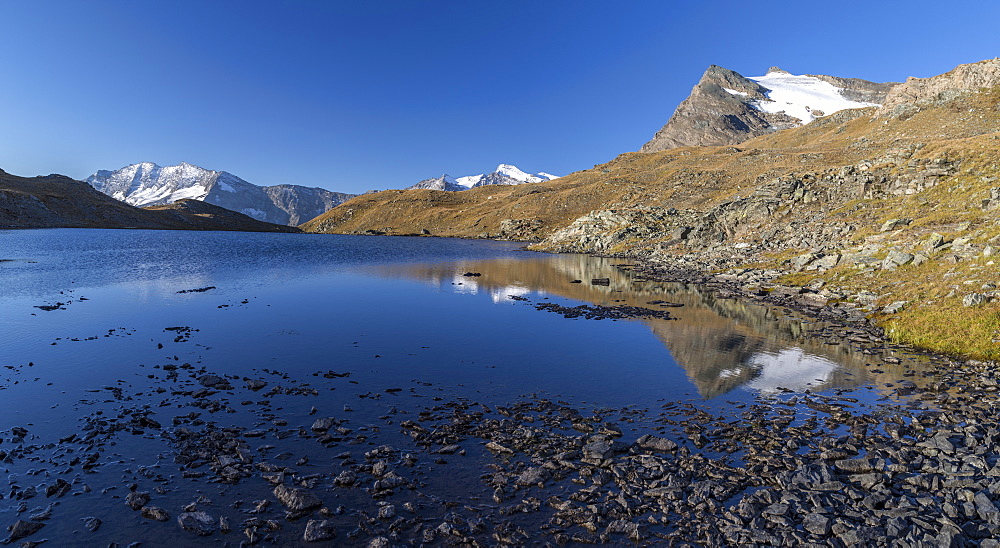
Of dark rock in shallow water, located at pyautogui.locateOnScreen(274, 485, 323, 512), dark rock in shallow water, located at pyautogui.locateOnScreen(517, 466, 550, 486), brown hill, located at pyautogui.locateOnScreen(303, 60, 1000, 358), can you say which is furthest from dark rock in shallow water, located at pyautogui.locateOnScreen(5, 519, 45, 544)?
brown hill, located at pyautogui.locateOnScreen(303, 60, 1000, 358)

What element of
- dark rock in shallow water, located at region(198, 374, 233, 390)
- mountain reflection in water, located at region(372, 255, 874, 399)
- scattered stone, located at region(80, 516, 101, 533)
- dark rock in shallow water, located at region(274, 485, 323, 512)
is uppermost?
mountain reflection in water, located at region(372, 255, 874, 399)

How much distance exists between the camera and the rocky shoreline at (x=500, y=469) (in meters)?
10.7

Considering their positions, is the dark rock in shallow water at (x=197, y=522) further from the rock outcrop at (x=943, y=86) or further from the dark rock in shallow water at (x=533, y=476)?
the rock outcrop at (x=943, y=86)

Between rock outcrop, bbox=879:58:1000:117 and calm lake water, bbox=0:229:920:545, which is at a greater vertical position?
rock outcrop, bbox=879:58:1000:117

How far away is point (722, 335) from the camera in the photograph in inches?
1220

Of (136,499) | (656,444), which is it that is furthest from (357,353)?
(656,444)

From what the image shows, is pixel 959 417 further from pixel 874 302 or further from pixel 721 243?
pixel 721 243

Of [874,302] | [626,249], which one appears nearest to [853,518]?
[874,302]

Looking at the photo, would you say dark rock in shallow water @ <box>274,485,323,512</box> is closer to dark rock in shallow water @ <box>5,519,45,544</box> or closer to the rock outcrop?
dark rock in shallow water @ <box>5,519,45,544</box>

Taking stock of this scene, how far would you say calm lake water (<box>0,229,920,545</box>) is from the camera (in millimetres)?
17281

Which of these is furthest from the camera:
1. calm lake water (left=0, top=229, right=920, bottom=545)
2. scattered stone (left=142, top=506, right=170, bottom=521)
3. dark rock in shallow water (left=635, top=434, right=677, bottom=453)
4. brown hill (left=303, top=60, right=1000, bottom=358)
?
brown hill (left=303, top=60, right=1000, bottom=358)

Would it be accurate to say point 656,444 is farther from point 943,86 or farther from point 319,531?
point 943,86

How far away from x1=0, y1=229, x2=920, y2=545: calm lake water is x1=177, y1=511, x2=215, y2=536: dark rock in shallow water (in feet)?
0.93

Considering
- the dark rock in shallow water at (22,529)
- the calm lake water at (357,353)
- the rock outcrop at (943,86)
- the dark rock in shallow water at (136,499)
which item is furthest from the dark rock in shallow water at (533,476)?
the rock outcrop at (943,86)
